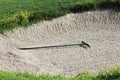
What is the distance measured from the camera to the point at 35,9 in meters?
16.4

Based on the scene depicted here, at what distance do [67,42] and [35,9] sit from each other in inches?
93.4

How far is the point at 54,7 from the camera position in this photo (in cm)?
1672

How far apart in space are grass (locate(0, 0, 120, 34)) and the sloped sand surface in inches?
11.5

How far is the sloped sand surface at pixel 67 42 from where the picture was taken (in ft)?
42.8

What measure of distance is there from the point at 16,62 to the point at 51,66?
1.30m

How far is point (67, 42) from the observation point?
15.3 metres

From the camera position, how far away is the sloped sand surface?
1303 cm

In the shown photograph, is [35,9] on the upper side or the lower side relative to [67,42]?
upper

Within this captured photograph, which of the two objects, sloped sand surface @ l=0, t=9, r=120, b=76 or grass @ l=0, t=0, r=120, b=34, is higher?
grass @ l=0, t=0, r=120, b=34

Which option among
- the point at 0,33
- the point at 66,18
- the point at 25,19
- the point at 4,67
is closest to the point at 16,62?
the point at 4,67

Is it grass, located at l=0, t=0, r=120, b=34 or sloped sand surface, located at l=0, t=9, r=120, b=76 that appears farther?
grass, located at l=0, t=0, r=120, b=34

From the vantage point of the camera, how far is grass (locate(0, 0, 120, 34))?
15.3 metres

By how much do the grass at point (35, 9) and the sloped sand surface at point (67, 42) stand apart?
292 mm

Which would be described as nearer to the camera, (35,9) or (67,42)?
(67,42)
